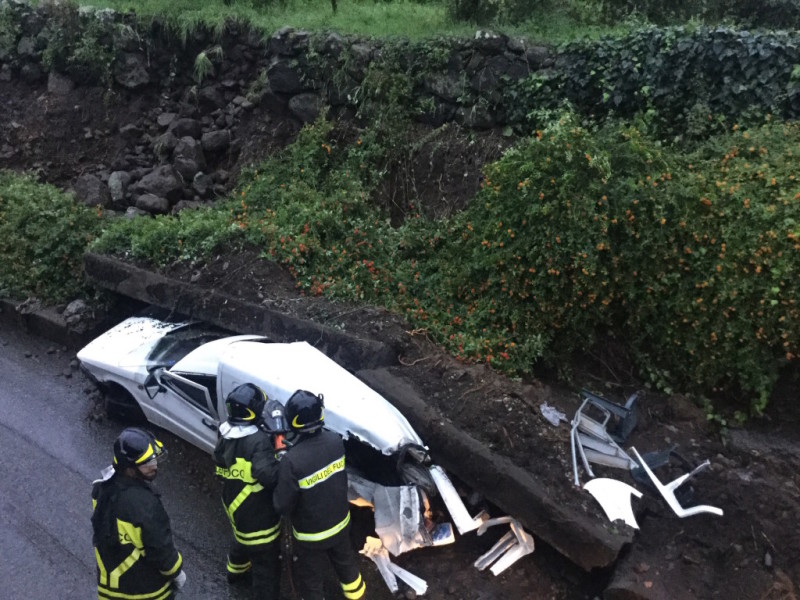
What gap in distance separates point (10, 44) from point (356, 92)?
26.6 ft

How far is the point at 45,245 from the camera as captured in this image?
894 centimetres

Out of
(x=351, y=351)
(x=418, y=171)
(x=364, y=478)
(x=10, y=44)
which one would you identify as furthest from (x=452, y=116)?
(x=10, y=44)

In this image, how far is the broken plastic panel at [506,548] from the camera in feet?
16.2

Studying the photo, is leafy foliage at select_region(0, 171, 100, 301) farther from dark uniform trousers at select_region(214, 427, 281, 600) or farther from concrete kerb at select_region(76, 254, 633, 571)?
dark uniform trousers at select_region(214, 427, 281, 600)

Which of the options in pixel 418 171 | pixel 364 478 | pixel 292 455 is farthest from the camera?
pixel 418 171

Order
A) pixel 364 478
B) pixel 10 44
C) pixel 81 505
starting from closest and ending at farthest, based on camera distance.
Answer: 1. pixel 364 478
2. pixel 81 505
3. pixel 10 44

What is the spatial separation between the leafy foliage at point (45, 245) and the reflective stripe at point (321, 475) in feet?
19.8

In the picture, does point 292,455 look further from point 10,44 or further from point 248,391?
point 10,44

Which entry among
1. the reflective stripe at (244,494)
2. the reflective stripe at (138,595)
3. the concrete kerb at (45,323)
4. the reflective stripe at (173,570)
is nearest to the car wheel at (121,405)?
the concrete kerb at (45,323)

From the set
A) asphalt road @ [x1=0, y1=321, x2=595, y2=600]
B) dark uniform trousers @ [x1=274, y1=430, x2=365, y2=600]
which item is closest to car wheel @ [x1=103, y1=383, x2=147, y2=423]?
asphalt road @ [x1=0, y1=321, x2=595, y2=600]

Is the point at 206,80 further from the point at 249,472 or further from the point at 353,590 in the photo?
the point at 353,590

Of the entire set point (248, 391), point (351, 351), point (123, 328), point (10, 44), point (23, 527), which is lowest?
point (23, 527)

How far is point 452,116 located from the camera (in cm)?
929

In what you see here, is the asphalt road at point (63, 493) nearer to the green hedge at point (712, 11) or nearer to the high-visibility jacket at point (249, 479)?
the high-visibility jacket at point (249, 479)
